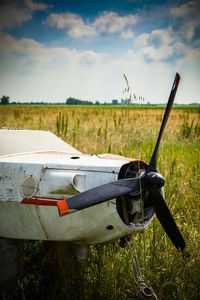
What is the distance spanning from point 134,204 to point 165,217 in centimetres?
34

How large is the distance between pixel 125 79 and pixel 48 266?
2.15 meters

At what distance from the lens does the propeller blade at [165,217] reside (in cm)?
327

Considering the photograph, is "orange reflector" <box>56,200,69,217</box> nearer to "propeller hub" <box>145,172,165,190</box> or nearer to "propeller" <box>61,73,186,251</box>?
"propeller" <box>61,73,186,251</box>

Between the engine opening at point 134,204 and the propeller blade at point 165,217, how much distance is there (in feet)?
0.27

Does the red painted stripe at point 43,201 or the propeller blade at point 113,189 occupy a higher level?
the propeller blade at point 113,189

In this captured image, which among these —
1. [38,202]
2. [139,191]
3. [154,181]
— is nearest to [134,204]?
[139,191]

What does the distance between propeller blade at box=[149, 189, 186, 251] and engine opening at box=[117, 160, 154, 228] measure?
83mm

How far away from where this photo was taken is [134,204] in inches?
130

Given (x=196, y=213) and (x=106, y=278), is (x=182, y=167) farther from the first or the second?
(x=106, y=278)

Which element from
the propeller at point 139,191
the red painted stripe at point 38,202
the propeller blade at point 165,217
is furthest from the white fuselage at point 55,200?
the propeller blade at point 165,217

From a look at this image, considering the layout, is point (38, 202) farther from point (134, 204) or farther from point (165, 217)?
point (165, 217)

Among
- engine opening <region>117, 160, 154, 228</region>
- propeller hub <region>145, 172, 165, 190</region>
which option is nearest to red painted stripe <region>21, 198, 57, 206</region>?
engine opening <region>117, 160, 154, 228</region>

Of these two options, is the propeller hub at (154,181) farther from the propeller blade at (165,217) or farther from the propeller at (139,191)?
the propeller blade at (165,217)

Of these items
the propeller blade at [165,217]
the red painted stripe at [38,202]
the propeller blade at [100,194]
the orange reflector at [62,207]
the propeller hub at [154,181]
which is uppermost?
the propeller hub at [154,181]
